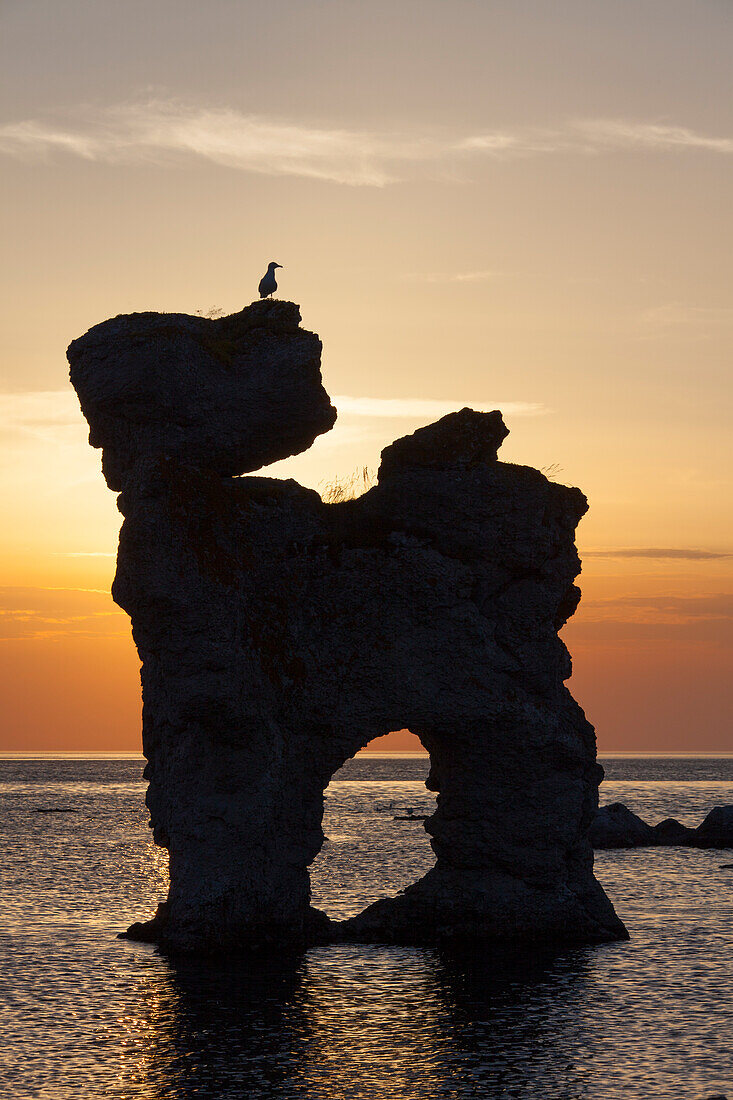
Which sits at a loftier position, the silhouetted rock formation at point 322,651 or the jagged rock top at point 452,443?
the jagged rock top at point 452,443

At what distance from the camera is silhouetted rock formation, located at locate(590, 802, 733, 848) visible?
224 ft

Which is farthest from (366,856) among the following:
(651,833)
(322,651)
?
(322,651)

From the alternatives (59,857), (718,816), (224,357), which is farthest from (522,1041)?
(718,816)

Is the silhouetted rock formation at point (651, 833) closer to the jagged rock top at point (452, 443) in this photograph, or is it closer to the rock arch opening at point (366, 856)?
the rock arch opening at point (366, 856)

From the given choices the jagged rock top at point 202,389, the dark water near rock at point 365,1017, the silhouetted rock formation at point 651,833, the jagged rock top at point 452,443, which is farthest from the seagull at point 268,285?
the silhouetted rock formation at point 651,833

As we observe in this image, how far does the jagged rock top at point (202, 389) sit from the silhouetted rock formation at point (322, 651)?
0.22 ft

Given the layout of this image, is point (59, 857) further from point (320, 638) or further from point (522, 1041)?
point (522, 1041)

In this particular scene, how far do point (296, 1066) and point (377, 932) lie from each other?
1228cm

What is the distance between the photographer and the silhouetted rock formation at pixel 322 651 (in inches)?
1145

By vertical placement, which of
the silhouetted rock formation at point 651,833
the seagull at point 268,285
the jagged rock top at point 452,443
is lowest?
the silhouetted rock formation at point 651,833

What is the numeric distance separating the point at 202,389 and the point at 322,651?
288 inches

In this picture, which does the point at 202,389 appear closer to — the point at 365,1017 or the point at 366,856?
the point at 365,1017

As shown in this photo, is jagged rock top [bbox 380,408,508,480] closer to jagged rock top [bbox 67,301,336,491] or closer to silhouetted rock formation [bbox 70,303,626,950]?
silhouetted rock formation [bbox 70,303,626,950]

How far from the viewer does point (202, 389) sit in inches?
1202
